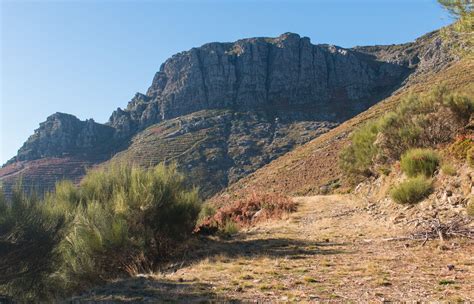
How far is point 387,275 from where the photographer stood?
262 inches

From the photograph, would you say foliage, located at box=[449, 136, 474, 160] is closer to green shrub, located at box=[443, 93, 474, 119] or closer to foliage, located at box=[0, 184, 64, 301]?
green shrub, located at box=[443, 93, 474, 119]

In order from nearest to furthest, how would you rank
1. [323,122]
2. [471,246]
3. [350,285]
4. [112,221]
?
[350,285]
[471,246]
[112,221]
[323,122]

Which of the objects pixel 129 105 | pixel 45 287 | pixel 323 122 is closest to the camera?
pixel 45 287

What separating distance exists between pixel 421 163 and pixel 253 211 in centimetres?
946

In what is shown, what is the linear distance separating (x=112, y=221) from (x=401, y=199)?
8886 millimetres

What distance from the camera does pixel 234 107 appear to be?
361 feet

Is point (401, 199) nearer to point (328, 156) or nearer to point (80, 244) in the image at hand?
point (80, 244)

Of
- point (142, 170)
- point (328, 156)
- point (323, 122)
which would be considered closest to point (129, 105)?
point (323, 122)

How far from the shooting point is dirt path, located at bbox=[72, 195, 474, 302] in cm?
586

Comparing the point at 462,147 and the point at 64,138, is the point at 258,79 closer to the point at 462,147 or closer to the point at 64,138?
the point at 64,138

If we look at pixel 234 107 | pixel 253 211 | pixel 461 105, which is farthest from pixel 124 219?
pixel 234 107

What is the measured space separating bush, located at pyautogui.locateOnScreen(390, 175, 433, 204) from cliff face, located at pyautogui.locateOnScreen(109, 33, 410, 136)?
97.5 meters

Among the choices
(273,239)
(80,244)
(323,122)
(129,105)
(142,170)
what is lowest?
(273,239)

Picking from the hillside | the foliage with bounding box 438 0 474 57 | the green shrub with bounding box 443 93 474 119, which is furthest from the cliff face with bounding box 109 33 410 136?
the foliage with bounding box 438 0 474 57
